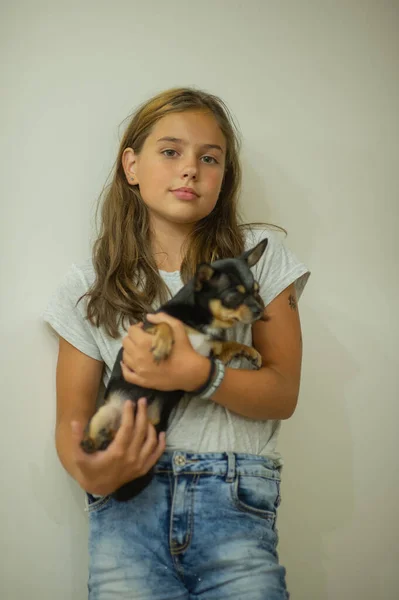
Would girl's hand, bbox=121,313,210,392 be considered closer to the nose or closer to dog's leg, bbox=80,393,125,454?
dog's leg, bbox=80,393,125,454

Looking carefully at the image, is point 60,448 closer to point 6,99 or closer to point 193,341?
point 193,341

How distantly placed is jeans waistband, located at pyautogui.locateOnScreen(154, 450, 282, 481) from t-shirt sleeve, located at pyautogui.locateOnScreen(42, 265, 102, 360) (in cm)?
30

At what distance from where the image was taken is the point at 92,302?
1.34 m

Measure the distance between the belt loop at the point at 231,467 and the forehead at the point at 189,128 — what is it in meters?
0.69

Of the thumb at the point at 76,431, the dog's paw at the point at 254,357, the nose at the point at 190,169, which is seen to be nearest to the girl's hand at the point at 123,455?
the thumb at the point at 76,431

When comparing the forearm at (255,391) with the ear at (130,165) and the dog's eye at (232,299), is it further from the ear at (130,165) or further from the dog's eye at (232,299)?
the ear at (130,165)

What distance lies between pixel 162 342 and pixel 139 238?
0.43 meters

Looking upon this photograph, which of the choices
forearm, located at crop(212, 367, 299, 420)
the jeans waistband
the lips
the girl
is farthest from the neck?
the jeans waistband

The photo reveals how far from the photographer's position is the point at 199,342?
115 centimetres

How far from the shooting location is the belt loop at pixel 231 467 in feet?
4.04

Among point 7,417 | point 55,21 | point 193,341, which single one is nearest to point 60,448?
point 7,417

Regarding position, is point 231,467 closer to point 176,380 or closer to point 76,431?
point 176,380

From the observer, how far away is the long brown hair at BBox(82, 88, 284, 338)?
4.37ft

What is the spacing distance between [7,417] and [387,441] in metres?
1.05
